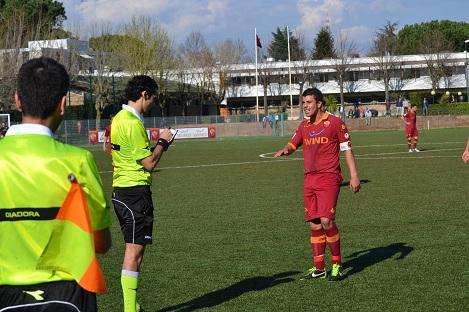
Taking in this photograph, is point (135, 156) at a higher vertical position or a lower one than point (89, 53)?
lower

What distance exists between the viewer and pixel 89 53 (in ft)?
249

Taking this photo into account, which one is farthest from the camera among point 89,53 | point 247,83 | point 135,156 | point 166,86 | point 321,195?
point 247,83

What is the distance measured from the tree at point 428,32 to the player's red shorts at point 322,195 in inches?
4018

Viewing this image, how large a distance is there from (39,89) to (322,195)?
5999 millimetres

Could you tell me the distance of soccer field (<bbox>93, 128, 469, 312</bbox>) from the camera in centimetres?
816

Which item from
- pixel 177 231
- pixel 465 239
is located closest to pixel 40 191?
pixel 465 239

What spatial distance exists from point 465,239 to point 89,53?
221ft

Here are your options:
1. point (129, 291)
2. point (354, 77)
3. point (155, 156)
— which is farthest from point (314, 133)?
point (354, 77)

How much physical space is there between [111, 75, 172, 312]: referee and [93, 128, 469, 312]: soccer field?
0.67 m

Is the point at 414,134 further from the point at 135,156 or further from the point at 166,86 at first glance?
the point at 166,86

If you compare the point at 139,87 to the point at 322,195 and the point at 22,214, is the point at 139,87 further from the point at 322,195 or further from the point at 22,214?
the point at 22,214

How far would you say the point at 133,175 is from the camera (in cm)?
743

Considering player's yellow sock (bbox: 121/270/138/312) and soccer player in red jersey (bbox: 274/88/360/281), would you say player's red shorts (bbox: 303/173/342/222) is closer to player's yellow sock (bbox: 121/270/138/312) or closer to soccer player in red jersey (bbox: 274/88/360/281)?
soccer player in red jersey (bbox: 274/88/360/281)

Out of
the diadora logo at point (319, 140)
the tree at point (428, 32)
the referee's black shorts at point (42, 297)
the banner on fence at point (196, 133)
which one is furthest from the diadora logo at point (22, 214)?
the tree at point (428, 32)
